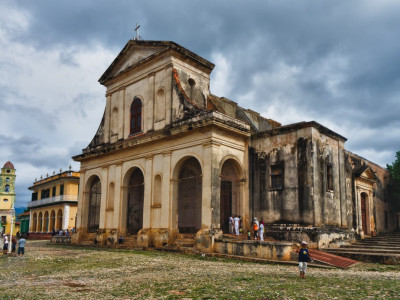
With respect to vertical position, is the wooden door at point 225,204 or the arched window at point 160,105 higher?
the arched window at point 160,105

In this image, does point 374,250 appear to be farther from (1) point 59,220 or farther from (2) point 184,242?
(1) point 59,220

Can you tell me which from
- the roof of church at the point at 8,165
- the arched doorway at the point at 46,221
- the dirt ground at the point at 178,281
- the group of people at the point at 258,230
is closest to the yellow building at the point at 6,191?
the roof of church at the point at 8,165

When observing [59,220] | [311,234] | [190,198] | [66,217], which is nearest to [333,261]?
[311,234]

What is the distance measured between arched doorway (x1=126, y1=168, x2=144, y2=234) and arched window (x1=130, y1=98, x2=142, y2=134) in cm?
289

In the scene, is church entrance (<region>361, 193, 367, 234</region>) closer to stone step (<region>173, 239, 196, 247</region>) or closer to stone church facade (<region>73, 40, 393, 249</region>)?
stone church facade (<region>73, 40, 393, 249</region>)

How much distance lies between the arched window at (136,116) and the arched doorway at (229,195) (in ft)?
18.8

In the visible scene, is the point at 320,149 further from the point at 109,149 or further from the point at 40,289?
the point at 40,289

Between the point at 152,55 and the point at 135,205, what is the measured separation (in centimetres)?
911

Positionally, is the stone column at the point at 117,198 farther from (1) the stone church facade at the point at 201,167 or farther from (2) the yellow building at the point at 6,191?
(2) the yellow building at the point at 6,191

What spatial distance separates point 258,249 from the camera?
1438cm

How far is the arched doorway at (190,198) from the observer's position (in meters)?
21.3

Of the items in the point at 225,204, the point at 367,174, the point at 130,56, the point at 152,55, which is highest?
the point at 130,56

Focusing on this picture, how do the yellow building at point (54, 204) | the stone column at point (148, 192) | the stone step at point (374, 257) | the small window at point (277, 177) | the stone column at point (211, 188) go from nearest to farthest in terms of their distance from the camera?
the stone step at point (374, 257) < the stone column at point (211, 188) < the small window at point (277, 177) < the stone column at point (148, 192) < the yellow building at point (54, 204)

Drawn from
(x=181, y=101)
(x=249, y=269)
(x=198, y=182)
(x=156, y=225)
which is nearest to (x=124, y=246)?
(x=156, y=225)
